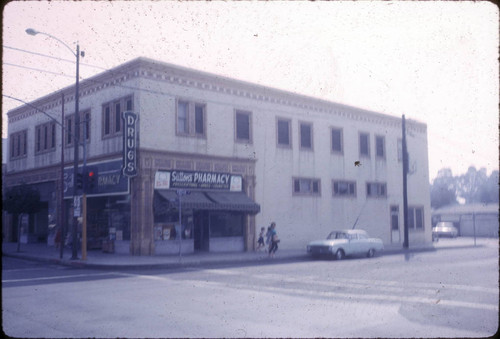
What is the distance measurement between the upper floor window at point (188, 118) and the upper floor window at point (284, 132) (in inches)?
217

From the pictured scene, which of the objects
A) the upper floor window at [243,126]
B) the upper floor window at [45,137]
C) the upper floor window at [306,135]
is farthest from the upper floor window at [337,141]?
the upper floor window at [45,137]

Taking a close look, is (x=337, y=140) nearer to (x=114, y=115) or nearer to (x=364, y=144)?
(x=364, y=144)

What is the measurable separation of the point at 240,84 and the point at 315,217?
9931mm

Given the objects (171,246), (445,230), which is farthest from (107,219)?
(445,230)

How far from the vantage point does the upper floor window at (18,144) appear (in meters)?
34.2

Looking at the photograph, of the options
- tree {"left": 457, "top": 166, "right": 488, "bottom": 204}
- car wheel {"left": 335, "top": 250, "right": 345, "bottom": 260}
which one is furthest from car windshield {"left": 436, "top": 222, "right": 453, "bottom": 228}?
car wheel {"left": 335, "top": 250, "right": 345, "bottom": 260}

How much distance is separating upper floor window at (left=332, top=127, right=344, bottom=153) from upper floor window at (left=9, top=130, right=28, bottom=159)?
20928mm

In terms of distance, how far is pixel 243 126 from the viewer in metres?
28.3

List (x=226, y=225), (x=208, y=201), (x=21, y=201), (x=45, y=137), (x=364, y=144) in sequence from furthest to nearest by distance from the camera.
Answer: (x=45, y=137), (x=364, y=144), (x=21, y=201), (x=226, y=225), (x=208, y=201)

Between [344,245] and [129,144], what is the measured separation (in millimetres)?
11461

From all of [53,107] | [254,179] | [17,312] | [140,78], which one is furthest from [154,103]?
[17,312]

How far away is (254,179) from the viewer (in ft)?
95.5

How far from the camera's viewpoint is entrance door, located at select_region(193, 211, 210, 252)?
27.0 metres

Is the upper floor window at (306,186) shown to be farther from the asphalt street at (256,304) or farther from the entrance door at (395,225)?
the asphalt street at (256,304)
